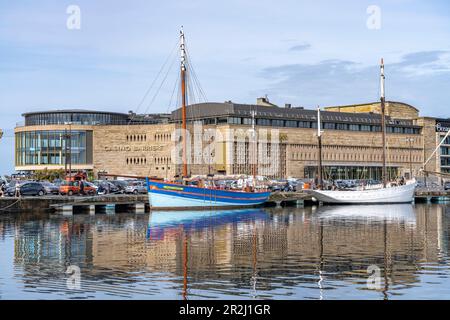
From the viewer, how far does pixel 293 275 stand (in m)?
31.1

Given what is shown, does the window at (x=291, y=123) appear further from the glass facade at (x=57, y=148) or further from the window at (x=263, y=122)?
the glass facade at (x=57, y=148)

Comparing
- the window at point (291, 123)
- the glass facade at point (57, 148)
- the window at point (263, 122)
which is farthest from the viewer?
the window at point (291, 123)

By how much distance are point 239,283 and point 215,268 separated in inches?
177

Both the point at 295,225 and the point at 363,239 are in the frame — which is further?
the point at 295,225

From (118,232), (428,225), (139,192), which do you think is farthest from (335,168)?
(118,232)

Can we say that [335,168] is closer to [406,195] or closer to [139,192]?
[406,195]

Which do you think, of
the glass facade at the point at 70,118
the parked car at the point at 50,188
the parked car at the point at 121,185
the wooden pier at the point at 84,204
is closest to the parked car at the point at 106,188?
the parked car at the point at 121,185

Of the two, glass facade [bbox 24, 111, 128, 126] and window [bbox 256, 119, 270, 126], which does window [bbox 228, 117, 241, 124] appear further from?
glass facade [bbox 24, 111, 128, 126]

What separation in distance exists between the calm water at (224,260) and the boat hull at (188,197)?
2052 centimetres

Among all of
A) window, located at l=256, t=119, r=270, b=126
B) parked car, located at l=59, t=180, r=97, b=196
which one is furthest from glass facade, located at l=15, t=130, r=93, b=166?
parked car, located at l=59, t=180, r=97, b=196

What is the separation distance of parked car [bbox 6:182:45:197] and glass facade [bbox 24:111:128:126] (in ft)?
279

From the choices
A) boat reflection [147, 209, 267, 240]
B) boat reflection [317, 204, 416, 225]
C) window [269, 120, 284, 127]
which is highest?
window [269, 120, 284, 127]

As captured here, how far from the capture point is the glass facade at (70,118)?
173 meters

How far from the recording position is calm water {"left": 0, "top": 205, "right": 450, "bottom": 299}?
90.5ft
